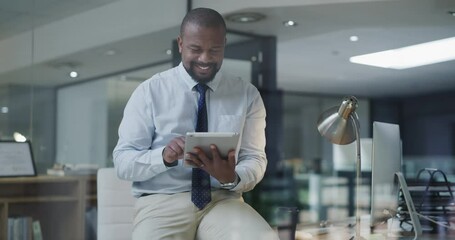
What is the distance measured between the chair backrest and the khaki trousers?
0.46m

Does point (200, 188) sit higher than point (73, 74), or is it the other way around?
point (73, 74)

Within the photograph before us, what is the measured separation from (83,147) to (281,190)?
1406 millimetres

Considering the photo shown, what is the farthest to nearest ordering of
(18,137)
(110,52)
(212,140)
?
(110,52) → (18,137) → (212,140)

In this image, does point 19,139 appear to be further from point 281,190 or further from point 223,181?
point 223,181

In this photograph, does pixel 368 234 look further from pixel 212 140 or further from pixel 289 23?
pixel 289 23

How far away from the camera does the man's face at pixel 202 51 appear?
6.78 feet

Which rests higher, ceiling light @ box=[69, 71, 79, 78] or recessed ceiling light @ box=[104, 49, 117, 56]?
recessed ceiling light @ box=[104, 49, 117, 56]

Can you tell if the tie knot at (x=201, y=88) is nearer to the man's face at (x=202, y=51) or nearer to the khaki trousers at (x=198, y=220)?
the man's face at (x=202, y=51)

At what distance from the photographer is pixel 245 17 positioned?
13.4 ft

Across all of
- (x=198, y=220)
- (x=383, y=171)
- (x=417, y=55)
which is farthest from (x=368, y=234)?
(x=417, y=55)

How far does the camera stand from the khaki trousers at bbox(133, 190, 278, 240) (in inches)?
71.5

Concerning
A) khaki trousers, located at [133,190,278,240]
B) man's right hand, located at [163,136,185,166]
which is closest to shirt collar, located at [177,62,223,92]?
man's right hand, located at [163,136,185,166]

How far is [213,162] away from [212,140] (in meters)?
0.09

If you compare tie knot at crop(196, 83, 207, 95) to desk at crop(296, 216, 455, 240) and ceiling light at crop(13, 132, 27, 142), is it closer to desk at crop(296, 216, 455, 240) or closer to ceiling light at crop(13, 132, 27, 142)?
desk at crop(296, 216, 455, 240)
